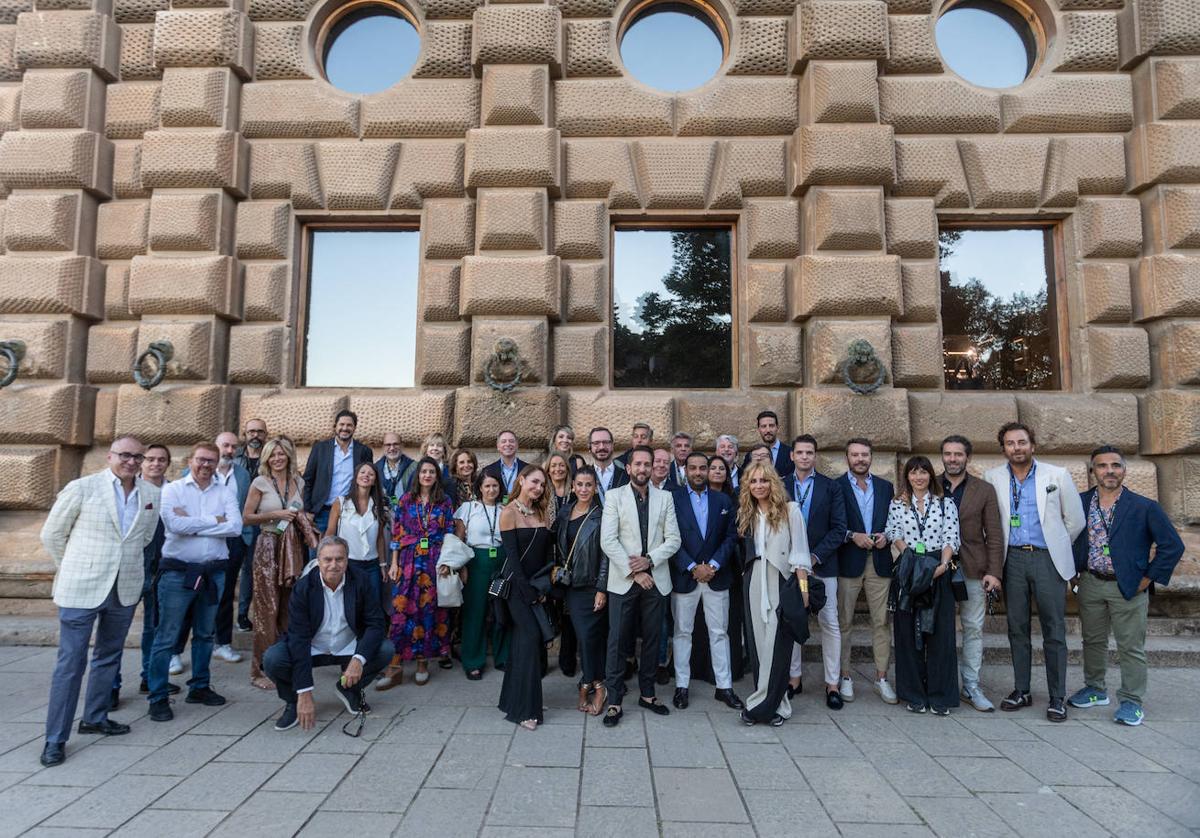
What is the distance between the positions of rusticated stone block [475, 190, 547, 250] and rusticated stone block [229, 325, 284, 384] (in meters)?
2.70

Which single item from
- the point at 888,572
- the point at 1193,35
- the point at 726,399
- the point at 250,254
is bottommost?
the point at 888,572

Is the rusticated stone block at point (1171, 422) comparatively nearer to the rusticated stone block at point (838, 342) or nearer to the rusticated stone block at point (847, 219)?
the rusticated stone block at point (838, 342)

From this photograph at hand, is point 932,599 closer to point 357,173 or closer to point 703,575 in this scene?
point 703,575

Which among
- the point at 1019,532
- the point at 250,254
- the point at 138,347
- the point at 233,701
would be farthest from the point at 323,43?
the point at 1019,532

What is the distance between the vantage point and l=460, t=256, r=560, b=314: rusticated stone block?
743 centimetres

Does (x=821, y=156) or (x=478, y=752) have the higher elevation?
(x=821, y=156)

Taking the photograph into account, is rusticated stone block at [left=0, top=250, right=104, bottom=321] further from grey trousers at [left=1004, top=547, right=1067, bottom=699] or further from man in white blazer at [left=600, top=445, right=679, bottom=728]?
grey trousers at [left=1004, top=547, right=1067, bottom=699]

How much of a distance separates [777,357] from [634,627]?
3.60 meters

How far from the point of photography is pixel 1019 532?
18.2ft

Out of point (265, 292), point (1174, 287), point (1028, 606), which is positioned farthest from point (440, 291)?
point (1174, 287)

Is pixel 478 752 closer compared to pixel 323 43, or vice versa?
pixel 478 752

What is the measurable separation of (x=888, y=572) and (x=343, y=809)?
14.3 ft

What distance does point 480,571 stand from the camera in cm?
599

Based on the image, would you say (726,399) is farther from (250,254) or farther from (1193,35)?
(1193,35)
